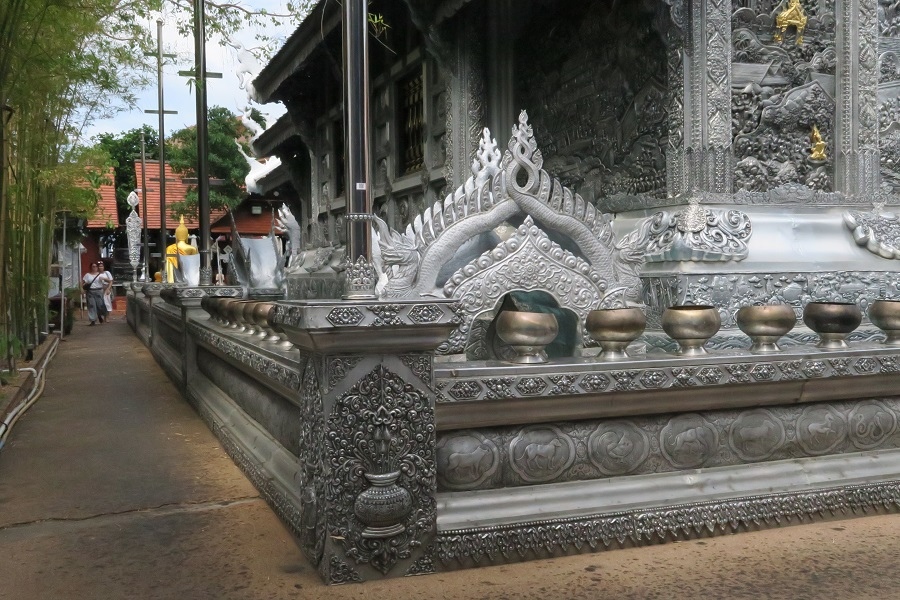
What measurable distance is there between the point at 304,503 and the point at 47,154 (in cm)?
985

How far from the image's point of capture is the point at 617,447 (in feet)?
9.14

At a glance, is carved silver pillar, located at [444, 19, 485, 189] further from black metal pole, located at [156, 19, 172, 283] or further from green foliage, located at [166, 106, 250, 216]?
green foliage, located at [166, 106, 250, 216]

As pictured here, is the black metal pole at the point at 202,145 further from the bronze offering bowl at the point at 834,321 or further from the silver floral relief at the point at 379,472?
the bronze offering bowl at the point at 834,321

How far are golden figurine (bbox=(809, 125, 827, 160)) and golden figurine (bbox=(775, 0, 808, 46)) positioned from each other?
24.2 inches

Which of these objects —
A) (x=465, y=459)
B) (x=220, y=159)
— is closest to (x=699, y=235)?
(x=465, y=459)

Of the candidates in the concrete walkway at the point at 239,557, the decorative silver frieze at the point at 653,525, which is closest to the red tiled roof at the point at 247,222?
the concrete walkway at the point at 239,557

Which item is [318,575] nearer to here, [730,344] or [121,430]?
[730,344]

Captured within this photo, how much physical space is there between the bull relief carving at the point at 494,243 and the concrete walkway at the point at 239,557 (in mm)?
990

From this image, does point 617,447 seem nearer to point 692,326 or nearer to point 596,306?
point 692,326

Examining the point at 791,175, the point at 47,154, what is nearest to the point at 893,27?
the point at 791,175

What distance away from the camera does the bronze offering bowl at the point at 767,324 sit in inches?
120

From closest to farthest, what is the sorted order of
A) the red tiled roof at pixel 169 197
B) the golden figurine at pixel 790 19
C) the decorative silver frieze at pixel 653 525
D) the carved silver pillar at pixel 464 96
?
the decorative silver frieze at pixel 653 525 < the golden figurine at pixel 790 19 < the carved silver pillar at pixel 464 96 < the red tiled roof at pixel 169 197

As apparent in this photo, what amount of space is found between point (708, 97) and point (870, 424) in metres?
2.26

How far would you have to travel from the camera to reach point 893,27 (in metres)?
5.27
